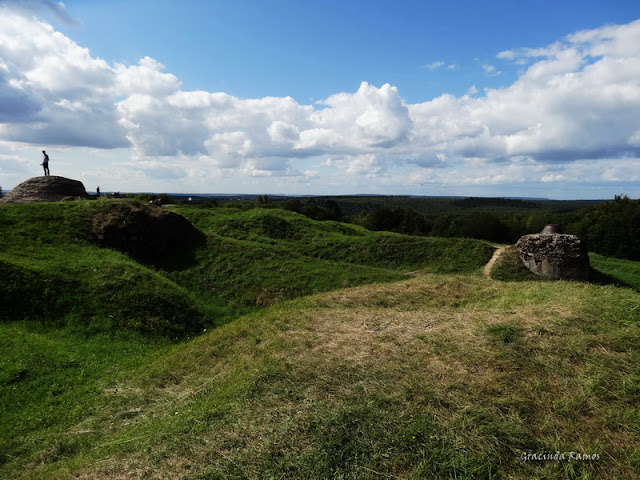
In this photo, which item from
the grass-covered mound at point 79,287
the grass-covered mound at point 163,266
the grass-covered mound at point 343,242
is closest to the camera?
the grass-covered mound at point 79,287

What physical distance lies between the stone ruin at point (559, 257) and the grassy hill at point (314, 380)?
8749mm

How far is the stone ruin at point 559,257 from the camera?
21953 mm

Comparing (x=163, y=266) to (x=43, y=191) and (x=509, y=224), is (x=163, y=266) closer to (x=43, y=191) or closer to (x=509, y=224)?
(x=43, y=191)

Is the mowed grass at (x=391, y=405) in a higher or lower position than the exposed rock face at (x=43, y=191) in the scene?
lower

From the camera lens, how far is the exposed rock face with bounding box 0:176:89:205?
2748 cm

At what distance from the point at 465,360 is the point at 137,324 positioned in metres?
11.7

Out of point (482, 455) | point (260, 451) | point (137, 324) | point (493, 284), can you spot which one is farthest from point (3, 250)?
point (493, 284)

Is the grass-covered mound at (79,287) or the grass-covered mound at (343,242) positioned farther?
the grass-covered mound at (343,242)

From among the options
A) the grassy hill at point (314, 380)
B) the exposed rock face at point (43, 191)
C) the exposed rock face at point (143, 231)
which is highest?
the exposed rock face at point (43, 191)

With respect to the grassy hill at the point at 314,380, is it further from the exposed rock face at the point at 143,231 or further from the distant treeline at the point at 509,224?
the distant treeline at the point at 509,224

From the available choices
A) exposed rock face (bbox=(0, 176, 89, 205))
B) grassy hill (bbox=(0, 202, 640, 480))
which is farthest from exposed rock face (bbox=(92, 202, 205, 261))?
exposed rock face (bbox=(0, 176, 89, 205))

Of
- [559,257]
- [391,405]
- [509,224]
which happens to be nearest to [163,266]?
[391,405]

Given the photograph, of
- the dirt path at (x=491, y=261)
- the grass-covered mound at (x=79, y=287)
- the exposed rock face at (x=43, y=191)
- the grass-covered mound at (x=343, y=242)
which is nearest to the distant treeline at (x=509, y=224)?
the grass-covered mound at (x=343, y=242)

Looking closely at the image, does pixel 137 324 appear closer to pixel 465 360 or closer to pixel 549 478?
pixel 465 360
